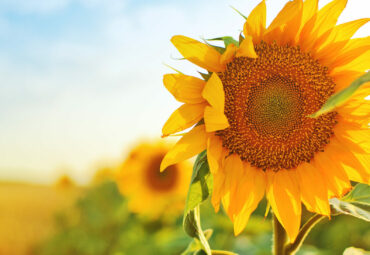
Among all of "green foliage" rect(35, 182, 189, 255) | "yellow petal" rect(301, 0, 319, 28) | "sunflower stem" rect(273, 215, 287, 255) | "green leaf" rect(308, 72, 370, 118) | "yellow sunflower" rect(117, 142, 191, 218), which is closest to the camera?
"green leaf" rect(308, 72, 370, 118)

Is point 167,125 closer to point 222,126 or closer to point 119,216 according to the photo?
point 222,126

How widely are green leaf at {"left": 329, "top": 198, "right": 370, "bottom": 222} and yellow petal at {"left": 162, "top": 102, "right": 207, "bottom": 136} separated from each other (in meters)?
0.52

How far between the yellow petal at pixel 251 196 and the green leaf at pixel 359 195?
0.29 metres

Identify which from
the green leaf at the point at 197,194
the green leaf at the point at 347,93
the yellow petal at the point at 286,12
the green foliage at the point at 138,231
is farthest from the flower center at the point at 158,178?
the green leaf at the point at 347,93

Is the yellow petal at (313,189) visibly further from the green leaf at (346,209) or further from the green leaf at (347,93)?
the green leaf at (347,93)

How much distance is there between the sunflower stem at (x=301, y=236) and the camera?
156 centimetres

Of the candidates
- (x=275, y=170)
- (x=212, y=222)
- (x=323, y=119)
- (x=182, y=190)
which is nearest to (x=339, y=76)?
(x=323, y=119)

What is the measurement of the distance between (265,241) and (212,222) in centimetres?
62

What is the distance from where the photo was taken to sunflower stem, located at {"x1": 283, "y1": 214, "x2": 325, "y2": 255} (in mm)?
1562

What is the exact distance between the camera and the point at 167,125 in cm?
142

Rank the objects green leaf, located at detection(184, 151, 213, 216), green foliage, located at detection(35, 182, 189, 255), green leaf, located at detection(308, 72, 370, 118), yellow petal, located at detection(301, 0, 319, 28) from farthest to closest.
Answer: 1. green foliage, located at detection(35, 182, 189, 255)
2. yellow petal, located at detection(301, 0, 319, 28)
3. green leaf, located at detection(184, 151, 213, 216)
4. green leaf, located at detection(308, 72, 370, 118)

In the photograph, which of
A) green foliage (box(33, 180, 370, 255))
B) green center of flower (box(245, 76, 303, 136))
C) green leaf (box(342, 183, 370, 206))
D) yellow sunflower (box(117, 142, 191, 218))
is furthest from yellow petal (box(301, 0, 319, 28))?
yellow sunflower (box(117, 142, 191, 218))

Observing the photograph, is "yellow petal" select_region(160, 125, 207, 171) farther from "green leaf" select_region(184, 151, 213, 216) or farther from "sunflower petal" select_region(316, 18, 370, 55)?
"sunflower petal" select_region(316, 18, 370, 55)

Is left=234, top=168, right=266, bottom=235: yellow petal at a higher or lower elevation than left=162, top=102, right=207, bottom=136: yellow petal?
lower
